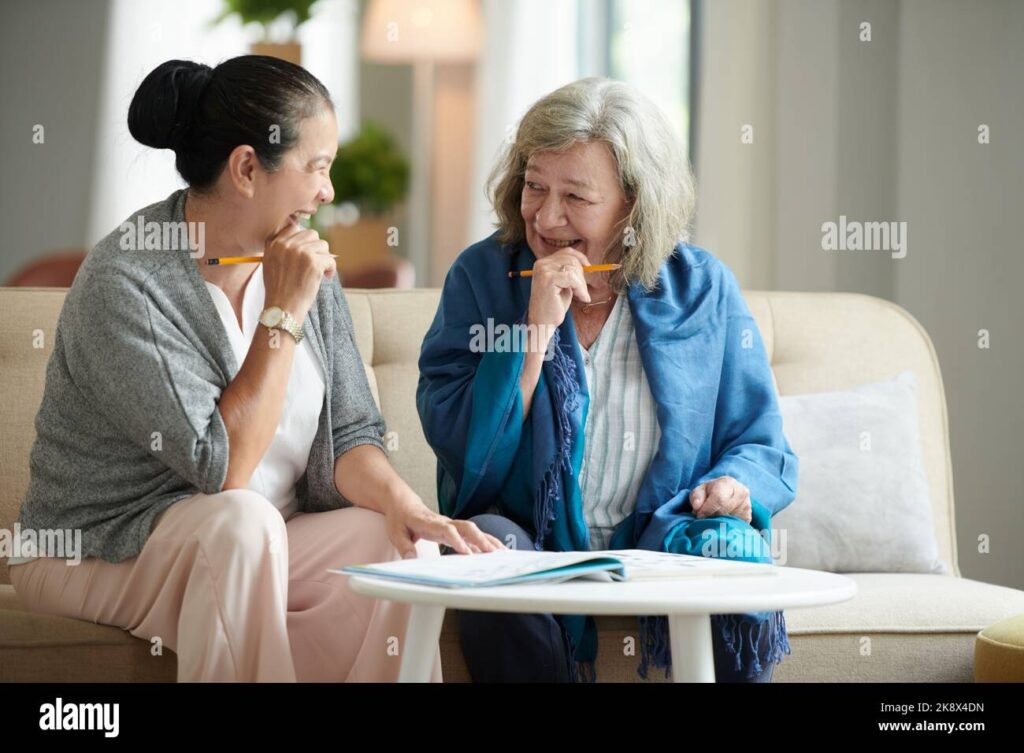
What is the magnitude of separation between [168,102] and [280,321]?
0.33 meters

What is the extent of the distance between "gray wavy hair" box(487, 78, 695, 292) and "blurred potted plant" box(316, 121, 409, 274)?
2900 mm

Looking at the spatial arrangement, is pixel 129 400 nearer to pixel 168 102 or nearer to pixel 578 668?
pixel 168 102

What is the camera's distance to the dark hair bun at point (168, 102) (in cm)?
170

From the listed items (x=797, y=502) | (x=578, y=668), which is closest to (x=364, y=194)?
(x=797, y=502)

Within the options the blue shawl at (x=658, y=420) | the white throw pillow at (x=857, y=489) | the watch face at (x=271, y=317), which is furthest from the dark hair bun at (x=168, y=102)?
the white throw pillow at (x=857, y=489)

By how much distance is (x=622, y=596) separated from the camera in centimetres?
125

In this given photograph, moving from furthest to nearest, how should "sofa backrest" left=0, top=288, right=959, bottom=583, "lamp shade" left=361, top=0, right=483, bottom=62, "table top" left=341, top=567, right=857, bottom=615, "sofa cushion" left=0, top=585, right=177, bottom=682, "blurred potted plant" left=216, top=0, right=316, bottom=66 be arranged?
"lamp shade" left=361, top=0, right=483, bottom=62
"blurred potted plant" left=216, top=0, right=316, bottom=66
"sofa backrest" left=0, top=288, right=959, bottom=583
"sofa cushion" left=0, top=585, right=177, bottom=682
"table top" left=341, top=567, right=857, bottom=615

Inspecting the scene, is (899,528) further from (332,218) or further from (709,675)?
(332,218)

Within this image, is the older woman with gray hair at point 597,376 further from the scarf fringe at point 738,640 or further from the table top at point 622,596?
the table top at point 622,596

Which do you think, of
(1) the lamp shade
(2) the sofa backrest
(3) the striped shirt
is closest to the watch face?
(3) the striped shirt

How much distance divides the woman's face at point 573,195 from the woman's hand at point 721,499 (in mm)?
402

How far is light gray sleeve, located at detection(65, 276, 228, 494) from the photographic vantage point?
1.57m

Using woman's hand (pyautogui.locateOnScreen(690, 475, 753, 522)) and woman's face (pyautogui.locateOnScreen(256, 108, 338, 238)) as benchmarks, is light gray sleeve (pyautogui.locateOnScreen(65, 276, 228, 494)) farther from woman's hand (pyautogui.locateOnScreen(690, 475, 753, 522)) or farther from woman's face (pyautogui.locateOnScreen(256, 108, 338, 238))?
woman's hand (pyautogui.locateOnScreen(690, 475, 753, 522))

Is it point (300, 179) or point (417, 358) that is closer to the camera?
point (300, 179)
